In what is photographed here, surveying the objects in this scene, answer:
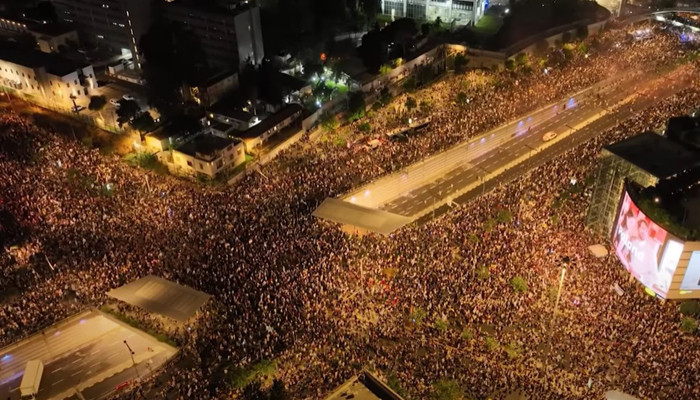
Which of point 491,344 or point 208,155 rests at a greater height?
point 208,155

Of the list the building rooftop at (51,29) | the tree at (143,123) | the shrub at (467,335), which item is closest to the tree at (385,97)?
the tree at (143,123)

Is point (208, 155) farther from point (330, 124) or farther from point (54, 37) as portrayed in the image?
point (54, 37)

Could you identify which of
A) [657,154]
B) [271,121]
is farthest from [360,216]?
[657,154]

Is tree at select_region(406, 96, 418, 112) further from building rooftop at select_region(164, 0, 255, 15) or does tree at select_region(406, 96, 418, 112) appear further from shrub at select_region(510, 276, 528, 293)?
shrub at select_region(510, 276, 528, 293)

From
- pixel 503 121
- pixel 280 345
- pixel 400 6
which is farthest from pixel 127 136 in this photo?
pixel 400 6

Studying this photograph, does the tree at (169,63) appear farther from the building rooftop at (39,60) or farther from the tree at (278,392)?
the tree at (278,392)

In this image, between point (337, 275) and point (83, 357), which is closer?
point (83, 357)

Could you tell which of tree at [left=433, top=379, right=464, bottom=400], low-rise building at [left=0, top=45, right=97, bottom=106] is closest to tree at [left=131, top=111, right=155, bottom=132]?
low-rise building at [left=0, top=45, right=97, bottom=106]
